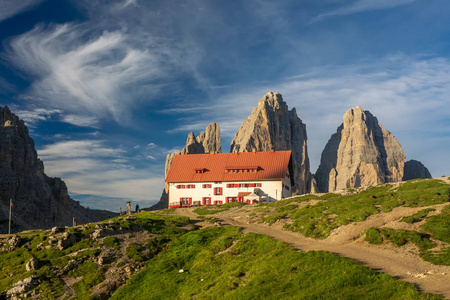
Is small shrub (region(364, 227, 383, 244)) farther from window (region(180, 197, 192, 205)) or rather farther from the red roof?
window (region(180, 197, 192, 205))

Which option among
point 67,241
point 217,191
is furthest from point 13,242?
point 217,191

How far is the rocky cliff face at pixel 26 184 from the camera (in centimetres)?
15738

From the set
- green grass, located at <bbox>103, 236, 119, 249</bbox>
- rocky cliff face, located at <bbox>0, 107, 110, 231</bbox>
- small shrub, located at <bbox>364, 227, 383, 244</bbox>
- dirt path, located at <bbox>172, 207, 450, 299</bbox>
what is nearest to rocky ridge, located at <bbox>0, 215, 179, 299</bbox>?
green grass, located at <bbox>103, 236, 119, 249</bbox>

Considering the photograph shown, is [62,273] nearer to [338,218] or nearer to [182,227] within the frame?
[182,227]

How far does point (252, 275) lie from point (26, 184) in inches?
6714

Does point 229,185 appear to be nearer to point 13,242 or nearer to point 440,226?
point 13,242

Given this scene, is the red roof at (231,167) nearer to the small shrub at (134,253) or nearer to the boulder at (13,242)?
the small shrub at (134,253)

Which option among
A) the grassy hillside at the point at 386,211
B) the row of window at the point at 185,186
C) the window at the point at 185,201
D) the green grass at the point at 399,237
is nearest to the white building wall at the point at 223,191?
the row of window at the point at 185,186

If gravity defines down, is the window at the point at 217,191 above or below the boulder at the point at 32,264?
above

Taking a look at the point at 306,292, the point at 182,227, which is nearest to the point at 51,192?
the point at 182,227

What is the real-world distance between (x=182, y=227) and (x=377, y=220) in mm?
22860

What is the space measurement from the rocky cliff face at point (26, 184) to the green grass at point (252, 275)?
133 meters

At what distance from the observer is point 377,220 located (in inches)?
1467

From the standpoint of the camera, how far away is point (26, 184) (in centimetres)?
17100
